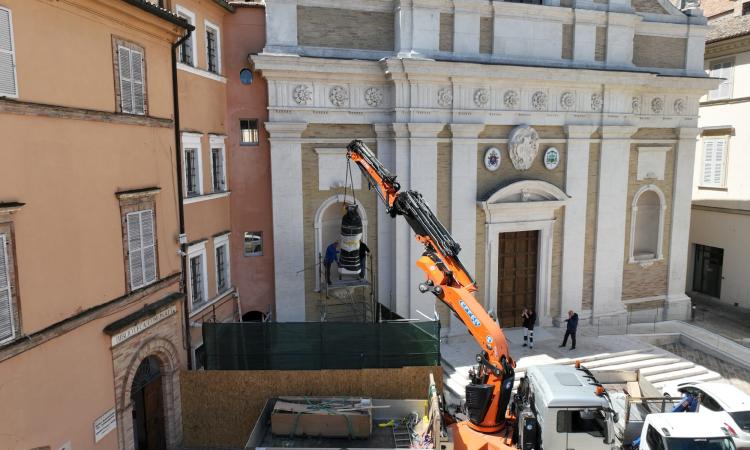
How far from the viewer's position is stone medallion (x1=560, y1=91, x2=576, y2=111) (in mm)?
19938

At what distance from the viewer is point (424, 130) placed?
18.3m

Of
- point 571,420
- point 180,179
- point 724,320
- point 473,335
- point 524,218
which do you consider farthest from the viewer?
point 724,320

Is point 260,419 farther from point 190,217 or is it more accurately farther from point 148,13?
point 148,13

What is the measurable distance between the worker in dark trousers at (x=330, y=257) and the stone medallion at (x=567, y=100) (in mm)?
10167

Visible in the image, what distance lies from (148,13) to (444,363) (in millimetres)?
13065

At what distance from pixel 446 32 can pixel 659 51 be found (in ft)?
31.4

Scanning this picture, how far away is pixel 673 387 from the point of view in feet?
46.9

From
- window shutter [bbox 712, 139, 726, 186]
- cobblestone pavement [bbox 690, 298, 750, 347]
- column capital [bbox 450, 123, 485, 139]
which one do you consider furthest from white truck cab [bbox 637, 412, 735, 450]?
window shutter [bbox 712, 139, 726, 186]

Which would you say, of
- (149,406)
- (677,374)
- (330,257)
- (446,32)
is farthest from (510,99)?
(149,406)

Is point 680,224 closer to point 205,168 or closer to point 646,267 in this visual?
point 646,267

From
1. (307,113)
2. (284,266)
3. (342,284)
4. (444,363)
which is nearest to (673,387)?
(444,363)

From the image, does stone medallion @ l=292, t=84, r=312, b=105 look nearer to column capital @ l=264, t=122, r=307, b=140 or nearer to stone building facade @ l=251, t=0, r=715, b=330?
stone building facade @ l=251, t=0, r=715, b=330

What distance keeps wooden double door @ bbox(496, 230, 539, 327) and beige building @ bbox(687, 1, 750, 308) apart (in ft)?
38.0

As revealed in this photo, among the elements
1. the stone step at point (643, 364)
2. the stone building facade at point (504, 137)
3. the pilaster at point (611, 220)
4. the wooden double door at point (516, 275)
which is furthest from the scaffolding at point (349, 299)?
the pilaster at point (611, 220)
